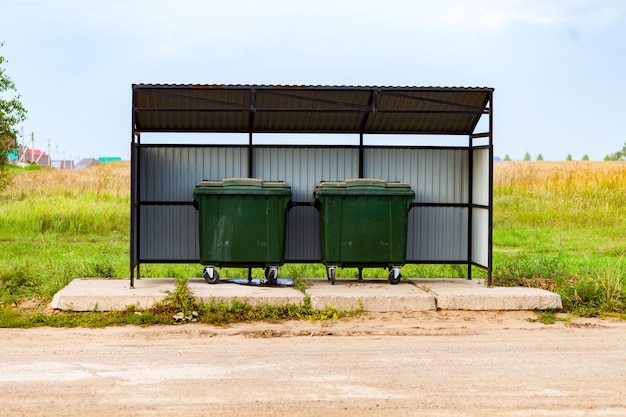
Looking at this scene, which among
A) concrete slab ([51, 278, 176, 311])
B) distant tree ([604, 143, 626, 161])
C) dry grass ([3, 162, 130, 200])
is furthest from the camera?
distant tree ([604, 143, 626, 161])

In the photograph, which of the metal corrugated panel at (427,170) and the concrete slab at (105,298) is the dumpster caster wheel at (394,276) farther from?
the concrete slab at (105,298)

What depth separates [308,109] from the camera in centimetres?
1068

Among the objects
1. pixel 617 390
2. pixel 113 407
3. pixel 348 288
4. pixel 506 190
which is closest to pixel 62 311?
pixel 348 288

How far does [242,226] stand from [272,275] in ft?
2.45

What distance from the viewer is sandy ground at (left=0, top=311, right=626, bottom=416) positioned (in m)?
5.58

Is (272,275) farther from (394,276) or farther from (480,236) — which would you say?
(480,236)

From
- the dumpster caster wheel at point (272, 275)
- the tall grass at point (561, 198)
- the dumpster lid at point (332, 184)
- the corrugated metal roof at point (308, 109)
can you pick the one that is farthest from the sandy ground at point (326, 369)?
the tall grass at point (561, 198)

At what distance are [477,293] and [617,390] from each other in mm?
3626

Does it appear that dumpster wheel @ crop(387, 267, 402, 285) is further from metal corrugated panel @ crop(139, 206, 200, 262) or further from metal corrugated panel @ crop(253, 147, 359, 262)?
metal corrugated panel @ crop(139, 206, 200, 262)

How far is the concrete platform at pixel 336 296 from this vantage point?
927 cm

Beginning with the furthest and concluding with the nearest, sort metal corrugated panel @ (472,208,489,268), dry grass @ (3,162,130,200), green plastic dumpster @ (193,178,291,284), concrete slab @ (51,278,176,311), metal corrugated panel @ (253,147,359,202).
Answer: dry grass @ (3,162,130,200)
metal corrugated panel @ (253,147,359,202)
metal corrugated panel @ (472,208,489,268)
green plastic dumpster @ (193,178,291,284)
concrete slab @ (51,278,176,311)

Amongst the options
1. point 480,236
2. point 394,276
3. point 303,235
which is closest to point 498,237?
point 480,236

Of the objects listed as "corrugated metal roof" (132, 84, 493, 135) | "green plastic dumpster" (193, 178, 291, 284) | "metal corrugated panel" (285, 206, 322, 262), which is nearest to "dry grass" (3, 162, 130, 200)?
"corrugated metal roof" (132, 84, 493, 135)

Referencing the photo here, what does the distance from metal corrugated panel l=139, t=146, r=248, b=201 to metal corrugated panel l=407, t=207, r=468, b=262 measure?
8.48 feet
